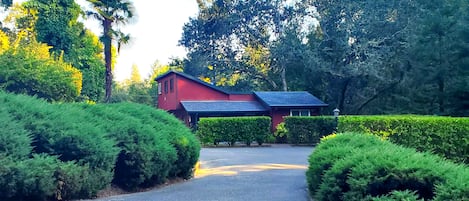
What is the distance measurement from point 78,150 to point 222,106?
24318mm

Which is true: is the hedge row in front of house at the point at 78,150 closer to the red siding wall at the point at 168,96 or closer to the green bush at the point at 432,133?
the green bush at the point at 432,133

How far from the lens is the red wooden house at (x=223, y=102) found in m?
31.6

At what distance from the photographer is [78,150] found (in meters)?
8.18

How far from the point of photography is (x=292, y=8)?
3912 cm

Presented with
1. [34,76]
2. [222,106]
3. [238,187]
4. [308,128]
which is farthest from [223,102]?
[238,187]

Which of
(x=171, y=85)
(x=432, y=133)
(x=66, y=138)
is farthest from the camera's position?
(x=171, y=85)

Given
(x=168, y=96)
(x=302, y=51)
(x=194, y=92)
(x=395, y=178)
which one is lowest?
(x=395, y=178)

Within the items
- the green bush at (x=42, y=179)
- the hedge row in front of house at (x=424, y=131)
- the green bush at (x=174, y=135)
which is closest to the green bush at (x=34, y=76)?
the green bush at (x=174, y=135)

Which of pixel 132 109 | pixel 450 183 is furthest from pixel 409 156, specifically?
pixel 132 109

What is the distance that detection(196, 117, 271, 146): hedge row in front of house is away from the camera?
25.2 meters

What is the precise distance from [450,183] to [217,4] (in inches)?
1572

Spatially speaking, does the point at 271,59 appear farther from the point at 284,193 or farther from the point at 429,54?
the point at 284,193

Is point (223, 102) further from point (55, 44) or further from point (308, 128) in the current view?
point (55, 44)

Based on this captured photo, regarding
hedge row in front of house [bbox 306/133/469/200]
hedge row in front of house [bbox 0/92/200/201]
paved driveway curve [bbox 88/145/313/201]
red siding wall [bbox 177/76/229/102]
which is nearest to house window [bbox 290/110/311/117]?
red siding wall [bbox 177/76/229/102]
